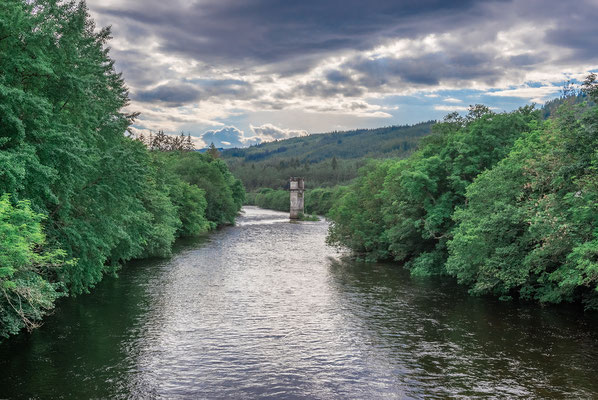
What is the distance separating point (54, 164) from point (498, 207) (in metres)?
25.9

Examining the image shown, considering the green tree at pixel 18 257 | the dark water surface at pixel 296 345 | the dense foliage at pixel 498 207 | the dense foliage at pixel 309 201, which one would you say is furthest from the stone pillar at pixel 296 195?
the green tree at pixel 18 257

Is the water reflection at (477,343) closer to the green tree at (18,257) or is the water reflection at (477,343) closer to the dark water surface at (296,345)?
the dark water surface at (296,345)

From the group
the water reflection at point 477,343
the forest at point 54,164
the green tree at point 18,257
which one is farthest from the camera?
the water reflection at point 477,343

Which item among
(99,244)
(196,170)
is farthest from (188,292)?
(196,170)

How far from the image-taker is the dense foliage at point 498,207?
24.3 meters

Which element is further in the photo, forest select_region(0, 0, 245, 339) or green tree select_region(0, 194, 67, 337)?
forest select_region(0, 0, 245, 339)

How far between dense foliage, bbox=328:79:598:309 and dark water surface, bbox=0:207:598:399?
9.36ft

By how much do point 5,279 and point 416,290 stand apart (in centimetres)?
2786

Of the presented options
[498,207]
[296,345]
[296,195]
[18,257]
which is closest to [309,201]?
[296,195]

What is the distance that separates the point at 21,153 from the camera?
1806 cm

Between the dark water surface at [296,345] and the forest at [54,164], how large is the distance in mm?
2538

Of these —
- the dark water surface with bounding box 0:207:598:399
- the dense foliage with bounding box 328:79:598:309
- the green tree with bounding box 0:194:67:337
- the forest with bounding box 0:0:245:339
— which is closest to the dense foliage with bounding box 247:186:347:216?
the dense foliage with bounding box 328:79:598:309

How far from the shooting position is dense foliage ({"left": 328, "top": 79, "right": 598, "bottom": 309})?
24.3 meters

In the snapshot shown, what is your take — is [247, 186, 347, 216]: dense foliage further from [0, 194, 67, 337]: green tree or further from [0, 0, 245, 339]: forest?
[0, 194, 67, 337]: green tree
